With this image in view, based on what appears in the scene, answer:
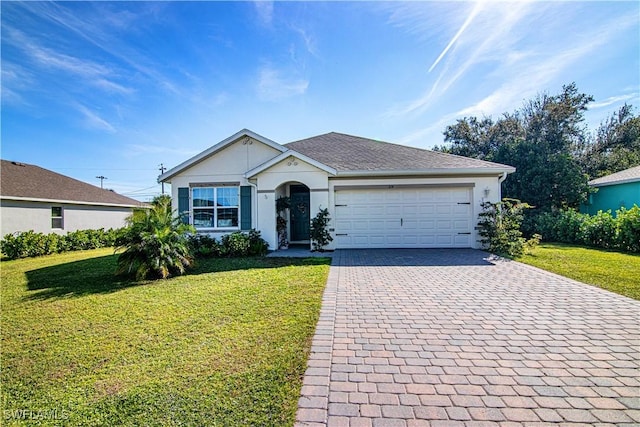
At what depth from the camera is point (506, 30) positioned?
29.4 ft

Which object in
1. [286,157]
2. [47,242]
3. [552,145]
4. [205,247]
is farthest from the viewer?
[552,145]

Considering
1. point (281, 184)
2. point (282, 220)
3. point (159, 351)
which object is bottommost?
point (159, 351)

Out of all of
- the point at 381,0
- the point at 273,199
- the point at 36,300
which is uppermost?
the point at 381,0

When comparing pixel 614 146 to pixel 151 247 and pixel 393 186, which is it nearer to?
pixel 393 186

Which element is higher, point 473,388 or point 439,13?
point 439,13

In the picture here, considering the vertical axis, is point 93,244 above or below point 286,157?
below

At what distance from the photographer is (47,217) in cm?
1548

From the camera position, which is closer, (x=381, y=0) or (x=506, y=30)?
(x=381, y=0)

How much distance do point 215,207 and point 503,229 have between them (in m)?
11.4

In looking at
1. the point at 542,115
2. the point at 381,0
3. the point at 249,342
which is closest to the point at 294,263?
the point at 249,342

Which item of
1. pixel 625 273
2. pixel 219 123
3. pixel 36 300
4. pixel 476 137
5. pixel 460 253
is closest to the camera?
pixel 36 300

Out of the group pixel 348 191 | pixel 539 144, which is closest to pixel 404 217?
pixel 348 191

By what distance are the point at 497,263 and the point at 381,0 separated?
873cm

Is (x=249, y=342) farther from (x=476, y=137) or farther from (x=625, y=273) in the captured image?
(x=476, y=137)
